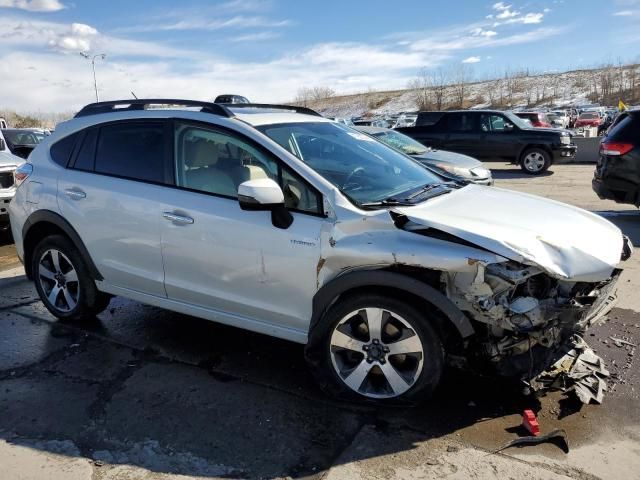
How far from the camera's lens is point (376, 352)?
3193 mm

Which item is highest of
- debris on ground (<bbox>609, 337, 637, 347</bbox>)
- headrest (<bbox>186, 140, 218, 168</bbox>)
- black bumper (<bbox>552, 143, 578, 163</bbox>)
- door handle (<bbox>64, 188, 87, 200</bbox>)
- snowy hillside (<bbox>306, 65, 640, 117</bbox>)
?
snowy hillside (<bbox>306, 65, 640, 117</bbox>)

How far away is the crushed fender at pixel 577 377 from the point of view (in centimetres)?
330

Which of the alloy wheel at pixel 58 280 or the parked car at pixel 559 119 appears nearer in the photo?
the alloy wheel at pixel 58 280

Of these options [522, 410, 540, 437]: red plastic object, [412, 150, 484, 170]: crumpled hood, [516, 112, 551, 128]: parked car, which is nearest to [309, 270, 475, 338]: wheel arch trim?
[522, 410, 540, 437]: red plastic object

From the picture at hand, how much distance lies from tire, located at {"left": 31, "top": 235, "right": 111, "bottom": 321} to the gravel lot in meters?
0.30

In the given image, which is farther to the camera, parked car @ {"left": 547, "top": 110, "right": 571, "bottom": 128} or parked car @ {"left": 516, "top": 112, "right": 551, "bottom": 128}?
parked car @ {"left": 547, "top": 110, "right": 571, "bottom": 128}

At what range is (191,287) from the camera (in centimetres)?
377

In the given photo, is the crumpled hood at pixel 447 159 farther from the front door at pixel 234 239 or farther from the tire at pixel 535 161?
the front door at pixel 234 239

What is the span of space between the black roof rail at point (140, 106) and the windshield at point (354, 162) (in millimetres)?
397

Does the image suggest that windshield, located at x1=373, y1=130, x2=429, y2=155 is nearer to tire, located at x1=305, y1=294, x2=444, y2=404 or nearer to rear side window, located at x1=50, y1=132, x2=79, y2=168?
rear side window, located at x1=50, y1=132, x2=79, y2=168

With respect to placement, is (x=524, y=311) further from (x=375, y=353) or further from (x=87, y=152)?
(x=87, y=152)

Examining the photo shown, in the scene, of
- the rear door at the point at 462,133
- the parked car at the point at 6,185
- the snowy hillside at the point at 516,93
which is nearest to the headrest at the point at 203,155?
the parked car at the point at 6,185

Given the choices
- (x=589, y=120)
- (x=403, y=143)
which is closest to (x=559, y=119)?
(x=589, y=120)

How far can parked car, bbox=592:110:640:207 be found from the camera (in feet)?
25.4
